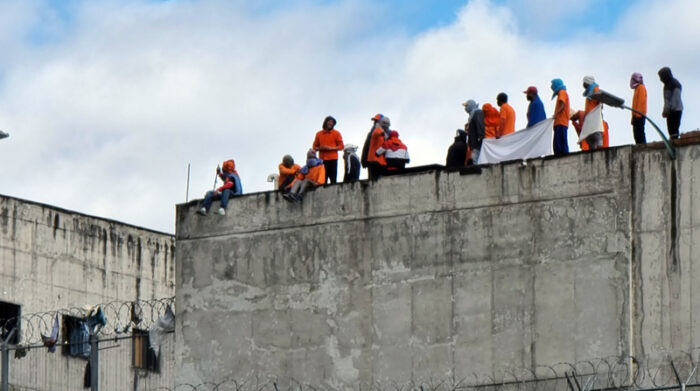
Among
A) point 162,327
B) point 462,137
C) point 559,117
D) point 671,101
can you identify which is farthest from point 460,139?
point 162,327

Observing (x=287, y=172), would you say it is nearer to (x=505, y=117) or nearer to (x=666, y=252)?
(x=505, y=117)

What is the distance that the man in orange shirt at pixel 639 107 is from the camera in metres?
32.2

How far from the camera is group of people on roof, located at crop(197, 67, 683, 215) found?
106 ft

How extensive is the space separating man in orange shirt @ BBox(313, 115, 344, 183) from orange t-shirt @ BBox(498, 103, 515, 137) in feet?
10.8

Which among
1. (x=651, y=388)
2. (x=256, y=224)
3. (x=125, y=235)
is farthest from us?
(x=125, y=235)

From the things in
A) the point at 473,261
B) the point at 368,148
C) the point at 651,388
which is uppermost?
the point at 368,148

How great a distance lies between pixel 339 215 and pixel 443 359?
341 cm

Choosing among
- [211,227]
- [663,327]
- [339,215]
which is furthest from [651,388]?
[211,227]

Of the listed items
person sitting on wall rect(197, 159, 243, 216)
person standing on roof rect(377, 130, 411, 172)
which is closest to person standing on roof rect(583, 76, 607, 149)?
person standing on roof rect(377, 130, 411, 172)

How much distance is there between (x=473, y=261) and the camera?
33.1m

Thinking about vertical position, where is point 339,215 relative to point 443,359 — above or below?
above

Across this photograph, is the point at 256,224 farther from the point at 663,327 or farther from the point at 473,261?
the point at 663,327

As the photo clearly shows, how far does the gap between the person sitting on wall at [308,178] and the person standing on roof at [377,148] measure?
978 mm

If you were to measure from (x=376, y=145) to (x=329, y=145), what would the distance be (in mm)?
1042
